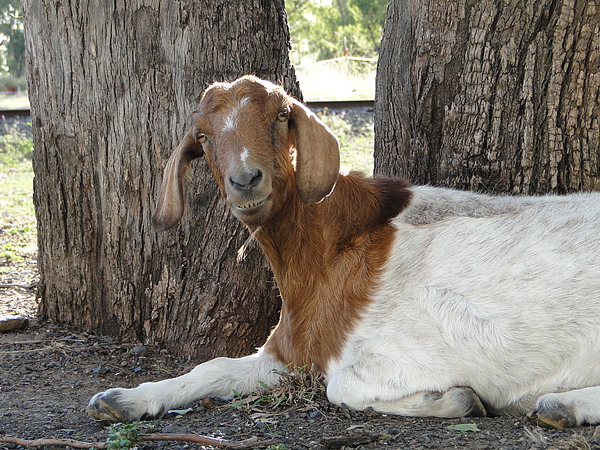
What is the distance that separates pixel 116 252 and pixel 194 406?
1460mm

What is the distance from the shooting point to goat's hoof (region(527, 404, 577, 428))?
10.9 ft

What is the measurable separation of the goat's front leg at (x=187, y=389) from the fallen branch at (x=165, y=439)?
18.2 inches

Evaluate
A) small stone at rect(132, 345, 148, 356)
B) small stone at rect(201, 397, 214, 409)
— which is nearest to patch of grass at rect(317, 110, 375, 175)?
small stone at rect(132, 345, 148, 356)

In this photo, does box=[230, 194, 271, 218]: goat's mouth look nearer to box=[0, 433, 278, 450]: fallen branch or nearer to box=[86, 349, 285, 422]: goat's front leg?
box=[86, 349, 285, 422]: goat's front leg

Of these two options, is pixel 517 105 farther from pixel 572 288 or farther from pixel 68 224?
pixel 68 224

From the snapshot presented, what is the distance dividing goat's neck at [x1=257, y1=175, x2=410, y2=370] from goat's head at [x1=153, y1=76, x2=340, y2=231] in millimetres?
281

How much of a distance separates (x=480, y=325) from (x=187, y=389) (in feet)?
5.32

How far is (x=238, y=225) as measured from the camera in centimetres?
496

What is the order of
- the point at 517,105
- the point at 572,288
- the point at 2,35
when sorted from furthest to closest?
the point at 2,35 → the point at 517,105 → the point at 572,288

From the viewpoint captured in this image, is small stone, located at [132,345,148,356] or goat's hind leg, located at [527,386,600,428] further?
small stone, located at [132,345,148,356]

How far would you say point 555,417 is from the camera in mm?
3332

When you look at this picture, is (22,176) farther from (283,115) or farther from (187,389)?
(283,115)

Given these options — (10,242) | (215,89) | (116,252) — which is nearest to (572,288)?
(215,89)

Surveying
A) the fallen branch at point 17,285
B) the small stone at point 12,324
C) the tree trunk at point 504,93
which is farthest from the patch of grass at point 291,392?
the fallen branch at point 17,285
